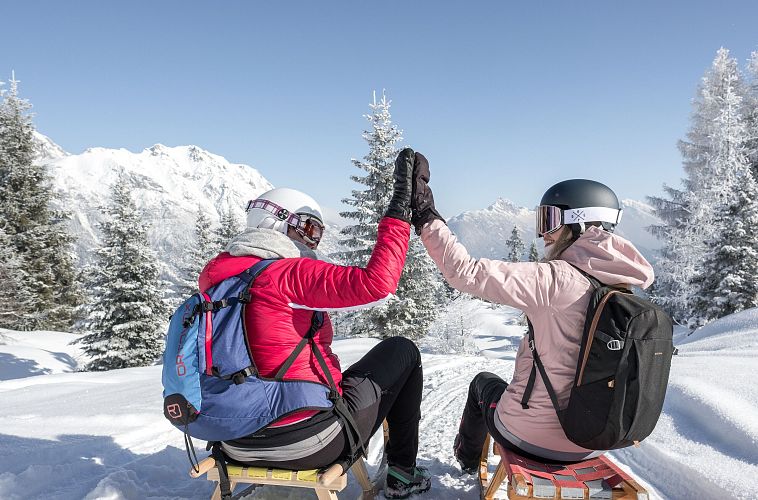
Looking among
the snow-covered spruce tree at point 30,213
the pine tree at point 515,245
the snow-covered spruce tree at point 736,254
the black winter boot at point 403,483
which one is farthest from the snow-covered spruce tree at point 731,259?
the pine tree at point 515,245

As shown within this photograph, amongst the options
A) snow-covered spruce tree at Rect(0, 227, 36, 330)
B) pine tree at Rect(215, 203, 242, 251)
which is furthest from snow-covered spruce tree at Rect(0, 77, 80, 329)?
pine tree at Rect(215, 203, 242, 251)

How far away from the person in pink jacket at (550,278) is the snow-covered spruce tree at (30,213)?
24.9m

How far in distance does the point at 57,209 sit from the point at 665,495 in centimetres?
2875

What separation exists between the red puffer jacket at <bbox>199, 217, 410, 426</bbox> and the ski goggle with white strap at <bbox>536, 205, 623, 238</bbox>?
1.06m

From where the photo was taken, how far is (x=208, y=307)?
8.23 ft

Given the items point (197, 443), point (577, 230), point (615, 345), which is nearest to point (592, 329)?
point (615, 345)

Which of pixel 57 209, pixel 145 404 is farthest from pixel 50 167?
pixel 145 404

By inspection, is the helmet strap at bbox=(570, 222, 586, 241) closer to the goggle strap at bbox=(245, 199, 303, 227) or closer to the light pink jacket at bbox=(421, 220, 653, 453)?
the light pink jacket at bbox=(421, 220, 653, 453)

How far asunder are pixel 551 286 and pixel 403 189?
1067 millimetres

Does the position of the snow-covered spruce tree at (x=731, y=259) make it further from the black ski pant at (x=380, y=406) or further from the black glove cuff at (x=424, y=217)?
the black glove cuff at (x=424, y=217)

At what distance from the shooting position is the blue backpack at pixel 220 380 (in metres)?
2.43

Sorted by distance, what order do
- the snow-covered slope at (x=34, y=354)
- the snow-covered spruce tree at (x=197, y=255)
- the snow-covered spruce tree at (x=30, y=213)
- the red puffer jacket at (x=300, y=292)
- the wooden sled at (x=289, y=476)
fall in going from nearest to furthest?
the red puffer jacket at (x=300, y=292), the wooden sled at (x=289, y=476), the snow-covered slope at (x=34, y=354), the snow-covered spruce tree at (x=30, y=213), the snow-covered spruce tree at (x=197, y=255)

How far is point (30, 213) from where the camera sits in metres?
22.9

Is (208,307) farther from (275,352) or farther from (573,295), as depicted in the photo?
(573,295)
